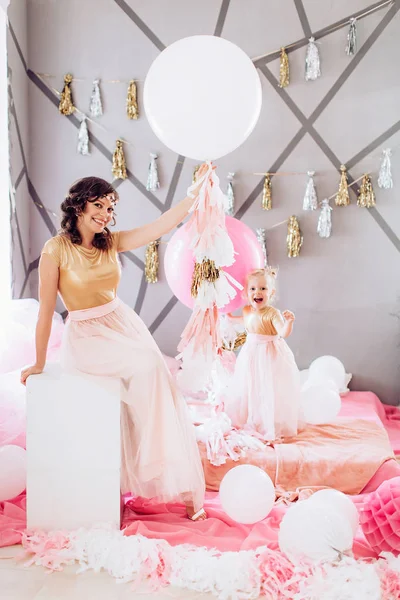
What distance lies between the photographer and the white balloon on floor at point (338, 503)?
1.90 meters

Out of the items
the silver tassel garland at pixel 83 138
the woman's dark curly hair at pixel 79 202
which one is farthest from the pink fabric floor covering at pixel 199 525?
the silver tassel garland at pixel 83 138

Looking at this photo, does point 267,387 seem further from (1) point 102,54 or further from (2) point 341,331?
(1) point 102,54

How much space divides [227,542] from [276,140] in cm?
228

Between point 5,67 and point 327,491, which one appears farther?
point 5,67

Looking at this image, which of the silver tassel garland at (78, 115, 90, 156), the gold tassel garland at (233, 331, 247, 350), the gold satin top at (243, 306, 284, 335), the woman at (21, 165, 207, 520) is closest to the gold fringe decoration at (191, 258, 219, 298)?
the woman at (21, 165, 207, 520)

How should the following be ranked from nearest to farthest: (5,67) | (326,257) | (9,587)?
(9,587), (5,67), (326,257)

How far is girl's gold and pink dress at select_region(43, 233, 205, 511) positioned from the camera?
6.86ft

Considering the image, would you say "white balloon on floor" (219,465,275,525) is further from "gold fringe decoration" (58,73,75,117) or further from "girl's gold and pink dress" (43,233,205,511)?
"gold fringe decoration" (58,73,75,117)

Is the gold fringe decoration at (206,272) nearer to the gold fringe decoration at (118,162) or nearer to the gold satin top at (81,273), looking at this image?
the gold satin top at (81,273)

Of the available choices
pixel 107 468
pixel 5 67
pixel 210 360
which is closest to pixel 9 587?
pixel 107 468

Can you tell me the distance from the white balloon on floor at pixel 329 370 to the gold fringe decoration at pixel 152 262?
107cm

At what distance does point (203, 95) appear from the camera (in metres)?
2.04

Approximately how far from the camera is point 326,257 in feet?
11.4

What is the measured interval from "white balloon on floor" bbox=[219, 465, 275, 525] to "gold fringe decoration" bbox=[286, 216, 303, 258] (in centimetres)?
163
